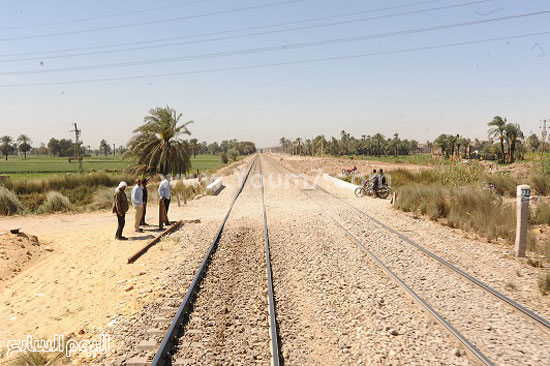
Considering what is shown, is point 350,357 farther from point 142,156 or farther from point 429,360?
point 142,156

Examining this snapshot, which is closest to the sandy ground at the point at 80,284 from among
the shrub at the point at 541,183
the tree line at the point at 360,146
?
the shrub at the point at 541,183

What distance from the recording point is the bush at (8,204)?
18250 mm

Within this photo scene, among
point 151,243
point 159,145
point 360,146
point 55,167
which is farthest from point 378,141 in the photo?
point 151,243

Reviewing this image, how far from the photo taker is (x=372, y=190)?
21.7 m

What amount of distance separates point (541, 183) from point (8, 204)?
26.5 m

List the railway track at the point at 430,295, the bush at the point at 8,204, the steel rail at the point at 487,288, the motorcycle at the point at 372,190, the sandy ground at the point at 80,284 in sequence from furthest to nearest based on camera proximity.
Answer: the motorcycle at the point at 372,190 → the bush at the point at 8,204 → the sandy ground at the point at 80,284 → the steel rail at the point at 487,288 → the railway track at the point at 430,295

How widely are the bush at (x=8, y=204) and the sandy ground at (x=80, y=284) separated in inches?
203

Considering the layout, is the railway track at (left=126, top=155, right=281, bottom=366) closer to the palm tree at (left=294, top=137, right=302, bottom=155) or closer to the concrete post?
the concrete post

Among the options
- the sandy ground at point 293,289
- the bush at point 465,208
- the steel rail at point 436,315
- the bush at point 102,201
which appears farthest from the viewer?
the bush at point 102,201

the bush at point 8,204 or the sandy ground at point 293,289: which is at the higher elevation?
the bush at point 8,204

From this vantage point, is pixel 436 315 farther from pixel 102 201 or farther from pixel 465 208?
pixel 102 201

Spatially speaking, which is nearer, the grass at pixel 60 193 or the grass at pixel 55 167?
the grass at pixel 60 193

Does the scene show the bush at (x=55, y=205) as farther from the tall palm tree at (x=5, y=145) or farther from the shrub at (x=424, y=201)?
the tall palm tree at (x=5, y=145)

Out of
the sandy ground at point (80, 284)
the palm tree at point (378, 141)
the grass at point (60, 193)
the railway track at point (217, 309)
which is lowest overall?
the sandy ground at point (80, 284)
